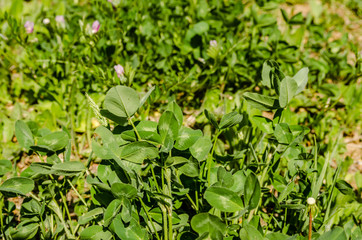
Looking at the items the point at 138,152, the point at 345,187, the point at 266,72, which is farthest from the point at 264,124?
the point at 138,152

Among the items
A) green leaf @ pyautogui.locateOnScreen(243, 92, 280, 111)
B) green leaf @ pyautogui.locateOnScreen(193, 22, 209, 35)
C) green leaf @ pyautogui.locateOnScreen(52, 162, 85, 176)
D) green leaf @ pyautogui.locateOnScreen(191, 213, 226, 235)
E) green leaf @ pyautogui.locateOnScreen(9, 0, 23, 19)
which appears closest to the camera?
green leaf @ pyautogui.locateOnScreen(191, 213, 226, 235)

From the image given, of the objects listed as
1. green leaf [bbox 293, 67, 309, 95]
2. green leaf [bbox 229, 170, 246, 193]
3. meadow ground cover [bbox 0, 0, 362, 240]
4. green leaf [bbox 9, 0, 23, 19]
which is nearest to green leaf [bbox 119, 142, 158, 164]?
meadow ground cover [bbox 0, 0, 362, 240]

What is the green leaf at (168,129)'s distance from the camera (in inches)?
50.4

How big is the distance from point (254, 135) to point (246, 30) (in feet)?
3.74

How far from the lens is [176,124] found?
129 centimetres

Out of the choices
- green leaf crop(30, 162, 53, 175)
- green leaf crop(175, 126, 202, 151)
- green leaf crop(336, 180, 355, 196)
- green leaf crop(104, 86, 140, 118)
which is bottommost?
green leaf crop(336, 180, 355, 196)

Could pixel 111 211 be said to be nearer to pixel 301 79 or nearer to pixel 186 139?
pixel 186 139

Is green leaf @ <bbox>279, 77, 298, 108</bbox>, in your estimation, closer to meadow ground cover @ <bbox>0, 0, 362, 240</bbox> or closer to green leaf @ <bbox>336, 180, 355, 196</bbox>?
meadow ground cover @ <bbox>0, 0, 362, 240</bbox>

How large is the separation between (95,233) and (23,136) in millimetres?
476

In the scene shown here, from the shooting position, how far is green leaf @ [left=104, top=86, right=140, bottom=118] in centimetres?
124

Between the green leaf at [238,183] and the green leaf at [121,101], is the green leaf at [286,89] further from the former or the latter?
the green leaf at [121,101]

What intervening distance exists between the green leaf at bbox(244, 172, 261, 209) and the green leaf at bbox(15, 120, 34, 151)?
33.6 inches

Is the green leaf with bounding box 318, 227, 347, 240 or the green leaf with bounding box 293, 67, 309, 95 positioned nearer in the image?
the green leaf with bounding box 318, 227, 347, 240

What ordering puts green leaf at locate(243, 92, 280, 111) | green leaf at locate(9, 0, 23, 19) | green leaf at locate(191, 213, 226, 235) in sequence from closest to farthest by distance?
green leaf at locate(191, 213, 226, 235)
green leaf at locate(243, 92, 280, 111)
green leaf at locate(9, 0, 23, 19)
